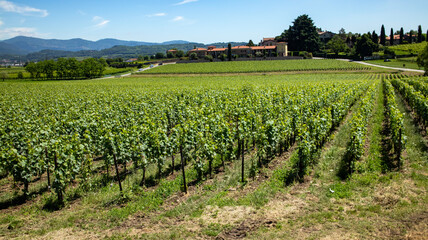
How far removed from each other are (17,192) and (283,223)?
10.5 m

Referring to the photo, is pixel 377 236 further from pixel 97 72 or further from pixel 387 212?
pixel 97 72

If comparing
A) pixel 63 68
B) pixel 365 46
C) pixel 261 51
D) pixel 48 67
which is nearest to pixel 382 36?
pixel 365 46

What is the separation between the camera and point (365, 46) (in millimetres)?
105438

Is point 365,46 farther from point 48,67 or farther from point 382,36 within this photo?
point 48,67

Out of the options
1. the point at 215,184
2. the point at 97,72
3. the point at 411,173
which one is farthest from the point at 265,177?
the point at 97,72

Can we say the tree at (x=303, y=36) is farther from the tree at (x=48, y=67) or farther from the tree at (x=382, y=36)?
the tree at (x=48, y=67)

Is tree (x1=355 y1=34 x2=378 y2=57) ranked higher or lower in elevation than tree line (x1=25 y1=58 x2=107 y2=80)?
higher

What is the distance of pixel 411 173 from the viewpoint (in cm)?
1084

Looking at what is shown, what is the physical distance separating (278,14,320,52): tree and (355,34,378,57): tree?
2373 cm

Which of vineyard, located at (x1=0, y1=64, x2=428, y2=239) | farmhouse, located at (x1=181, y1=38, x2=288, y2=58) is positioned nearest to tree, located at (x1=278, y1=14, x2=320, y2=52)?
farmhouse, located at (x1=181, y1=38, x2=288, y2=58)

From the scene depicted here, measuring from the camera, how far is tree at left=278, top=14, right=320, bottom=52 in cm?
12800

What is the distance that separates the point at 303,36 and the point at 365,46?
3128 centimetres

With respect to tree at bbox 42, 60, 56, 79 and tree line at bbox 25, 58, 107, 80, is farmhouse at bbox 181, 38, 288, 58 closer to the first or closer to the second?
tree line at bbox 25, 58, 107, 80

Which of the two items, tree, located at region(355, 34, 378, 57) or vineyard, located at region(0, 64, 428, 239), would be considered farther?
tree, located at region(355, 34, 378, 57)
